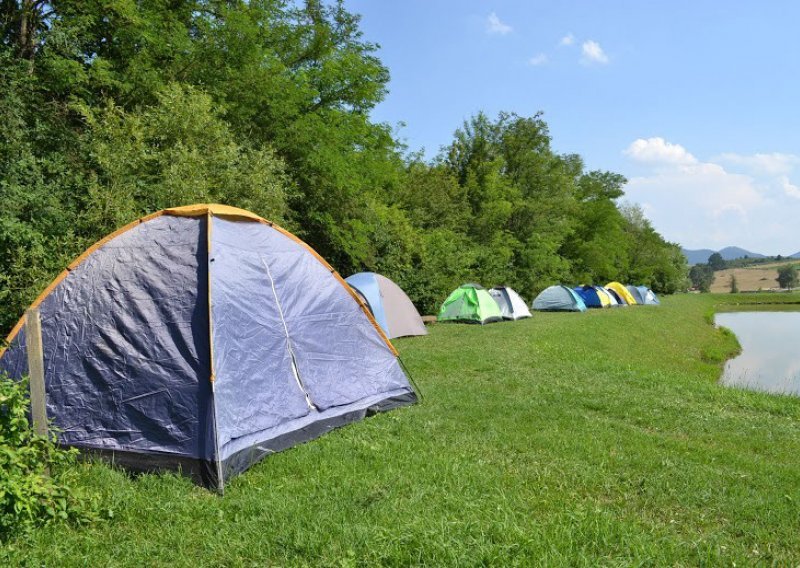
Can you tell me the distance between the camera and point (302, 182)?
18766 mm

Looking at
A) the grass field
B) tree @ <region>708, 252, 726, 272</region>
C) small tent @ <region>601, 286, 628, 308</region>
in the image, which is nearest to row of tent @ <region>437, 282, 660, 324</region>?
small tent @ <region>601, 286, 628, 308</region>

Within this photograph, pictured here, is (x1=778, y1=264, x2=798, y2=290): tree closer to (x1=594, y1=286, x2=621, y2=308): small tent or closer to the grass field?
the grass field

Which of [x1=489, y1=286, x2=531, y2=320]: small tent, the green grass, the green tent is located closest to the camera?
the green grass

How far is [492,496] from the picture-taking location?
398 cm

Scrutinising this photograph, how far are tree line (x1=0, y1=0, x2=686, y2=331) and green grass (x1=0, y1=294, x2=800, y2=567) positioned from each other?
7020 millimetres

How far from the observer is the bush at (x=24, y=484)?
336 centimetres

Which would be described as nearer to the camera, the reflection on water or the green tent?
Result: the reflection on water

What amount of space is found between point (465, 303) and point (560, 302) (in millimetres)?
8686

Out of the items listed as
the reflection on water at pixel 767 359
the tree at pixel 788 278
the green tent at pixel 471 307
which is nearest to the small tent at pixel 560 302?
the reflection on water at pixel 767 359

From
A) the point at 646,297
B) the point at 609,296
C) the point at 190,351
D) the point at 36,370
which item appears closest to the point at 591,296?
the point at 609,296

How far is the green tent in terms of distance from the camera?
→ 18094 mm

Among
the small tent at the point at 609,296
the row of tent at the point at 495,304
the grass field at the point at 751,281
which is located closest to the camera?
the row of tent at the point at 495,304

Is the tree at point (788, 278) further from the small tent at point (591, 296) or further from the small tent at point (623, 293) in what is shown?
the small tent at point (591, 296)

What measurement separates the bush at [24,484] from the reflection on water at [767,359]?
10.9 m
